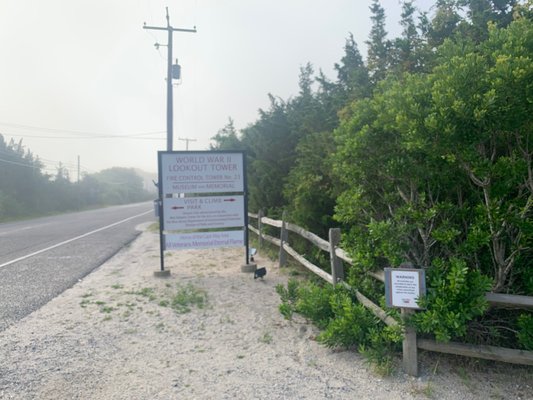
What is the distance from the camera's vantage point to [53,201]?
4216cm

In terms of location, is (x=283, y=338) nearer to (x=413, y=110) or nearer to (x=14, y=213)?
(x=413, y=110)

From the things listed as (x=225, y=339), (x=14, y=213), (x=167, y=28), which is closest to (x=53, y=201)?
(x=14, y=213)

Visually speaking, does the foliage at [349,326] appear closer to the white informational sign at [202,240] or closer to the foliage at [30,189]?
the white informational sign at [202,240]

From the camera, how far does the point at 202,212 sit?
296 inches

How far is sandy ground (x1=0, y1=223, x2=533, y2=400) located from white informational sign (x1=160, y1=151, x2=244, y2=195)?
2.27 m

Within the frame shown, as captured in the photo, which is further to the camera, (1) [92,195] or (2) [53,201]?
(1) [92,195]

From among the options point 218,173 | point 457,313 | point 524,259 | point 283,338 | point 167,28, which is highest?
point 167,28

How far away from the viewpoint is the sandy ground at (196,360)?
10.0 ft

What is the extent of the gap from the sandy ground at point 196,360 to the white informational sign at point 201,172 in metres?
2.27

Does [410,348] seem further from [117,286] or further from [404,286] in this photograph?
[117,286]

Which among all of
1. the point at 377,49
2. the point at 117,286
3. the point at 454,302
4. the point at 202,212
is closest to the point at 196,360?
the point at 454,302

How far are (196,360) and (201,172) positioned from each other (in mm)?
4348

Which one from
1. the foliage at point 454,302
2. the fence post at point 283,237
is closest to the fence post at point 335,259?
the foliage at point 454,302

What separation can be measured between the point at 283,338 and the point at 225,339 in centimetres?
64
